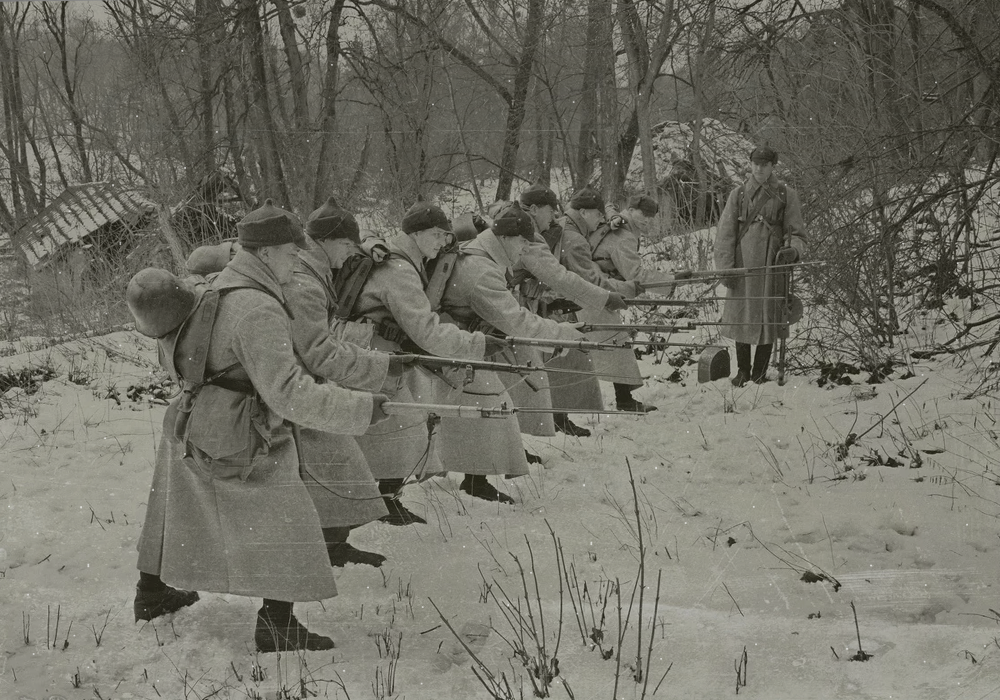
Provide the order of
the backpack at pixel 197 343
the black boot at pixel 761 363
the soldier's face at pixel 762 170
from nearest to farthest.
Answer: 1. the backpack at pixel 197 343
2. the soldier's face at pixel 762 170
3. the black boot at pixel 761 363

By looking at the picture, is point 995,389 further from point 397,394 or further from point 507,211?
point 397,394

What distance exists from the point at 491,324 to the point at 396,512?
1182mm

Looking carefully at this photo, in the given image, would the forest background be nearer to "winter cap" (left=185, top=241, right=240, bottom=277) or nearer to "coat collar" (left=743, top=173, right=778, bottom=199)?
"coat collar" (left=743, top=173, right=778, bottom=199)

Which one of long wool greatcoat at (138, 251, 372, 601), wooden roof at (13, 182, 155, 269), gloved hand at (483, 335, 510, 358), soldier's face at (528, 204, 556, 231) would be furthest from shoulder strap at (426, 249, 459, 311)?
wooden roof at (13, 182, 155, 269)

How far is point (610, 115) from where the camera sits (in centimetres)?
1281

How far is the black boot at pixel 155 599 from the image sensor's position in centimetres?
381

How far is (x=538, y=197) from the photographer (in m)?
6.66

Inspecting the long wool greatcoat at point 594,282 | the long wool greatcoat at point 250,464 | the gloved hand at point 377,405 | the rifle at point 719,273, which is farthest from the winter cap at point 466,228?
the long wool greatcoat at point 250,464

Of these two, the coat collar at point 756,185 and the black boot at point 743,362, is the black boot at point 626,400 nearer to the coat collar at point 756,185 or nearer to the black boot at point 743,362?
the black boot at point 743,362

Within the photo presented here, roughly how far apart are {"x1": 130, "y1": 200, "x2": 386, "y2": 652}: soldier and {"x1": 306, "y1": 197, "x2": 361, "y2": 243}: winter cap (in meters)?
0.95

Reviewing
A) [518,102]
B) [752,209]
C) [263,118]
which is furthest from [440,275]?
[518,102]

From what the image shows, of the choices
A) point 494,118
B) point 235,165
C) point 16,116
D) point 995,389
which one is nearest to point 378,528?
point 995,389

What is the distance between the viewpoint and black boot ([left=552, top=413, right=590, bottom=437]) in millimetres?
7064

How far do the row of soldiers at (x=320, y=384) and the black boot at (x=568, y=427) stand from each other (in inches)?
1.8
